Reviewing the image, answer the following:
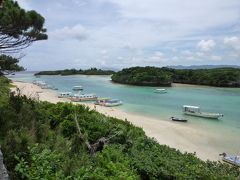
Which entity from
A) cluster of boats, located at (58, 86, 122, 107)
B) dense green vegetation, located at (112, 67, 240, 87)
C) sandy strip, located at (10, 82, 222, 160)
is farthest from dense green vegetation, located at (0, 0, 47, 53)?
dense green vegetation, located at (112, 67, 240, 87)

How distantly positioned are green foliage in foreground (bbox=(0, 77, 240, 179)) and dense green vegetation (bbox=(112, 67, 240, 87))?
72.7 metres

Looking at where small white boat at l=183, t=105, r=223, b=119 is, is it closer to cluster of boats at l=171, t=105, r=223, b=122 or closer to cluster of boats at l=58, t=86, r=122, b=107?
cluster of boats at l=171, t=105, r=223, b=122

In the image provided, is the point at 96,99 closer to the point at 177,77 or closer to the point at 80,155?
the point at 80,155

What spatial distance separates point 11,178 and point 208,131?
2447cm

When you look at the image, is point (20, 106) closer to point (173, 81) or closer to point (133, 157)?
point (133, 157)

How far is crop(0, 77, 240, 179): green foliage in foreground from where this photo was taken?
6.31 meters

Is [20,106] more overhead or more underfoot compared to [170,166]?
more overhead

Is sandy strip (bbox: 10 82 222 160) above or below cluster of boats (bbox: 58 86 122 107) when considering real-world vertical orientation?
below

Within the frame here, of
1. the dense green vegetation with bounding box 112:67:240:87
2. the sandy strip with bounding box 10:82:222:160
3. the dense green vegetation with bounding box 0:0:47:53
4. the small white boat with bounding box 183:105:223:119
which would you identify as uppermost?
the dense green vegetation with bounding box 0:0:47:53

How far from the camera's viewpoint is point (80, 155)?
27.5 ft

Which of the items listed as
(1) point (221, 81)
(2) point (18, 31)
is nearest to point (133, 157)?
(2) point (18, 31)

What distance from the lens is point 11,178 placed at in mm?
5738

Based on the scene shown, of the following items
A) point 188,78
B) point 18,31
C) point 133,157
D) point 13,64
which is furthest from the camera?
point 188,78

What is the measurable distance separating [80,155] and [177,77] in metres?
88.2
